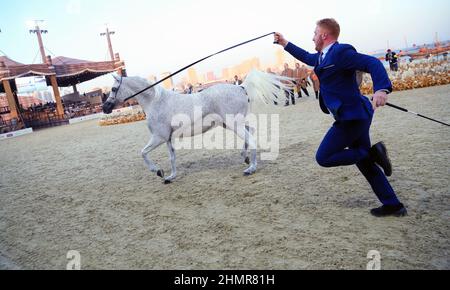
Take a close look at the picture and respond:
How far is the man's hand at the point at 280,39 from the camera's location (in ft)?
11.8

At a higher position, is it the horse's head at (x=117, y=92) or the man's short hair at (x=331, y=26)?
the man's short hair at (x=331, y=26)

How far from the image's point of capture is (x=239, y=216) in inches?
132

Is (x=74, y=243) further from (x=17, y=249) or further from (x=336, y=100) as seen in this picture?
(x=336, y=100)

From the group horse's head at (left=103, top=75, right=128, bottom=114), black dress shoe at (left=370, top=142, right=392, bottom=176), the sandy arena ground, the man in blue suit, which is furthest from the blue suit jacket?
horse's head at (left=103, top=75, right=128, bottom=114)

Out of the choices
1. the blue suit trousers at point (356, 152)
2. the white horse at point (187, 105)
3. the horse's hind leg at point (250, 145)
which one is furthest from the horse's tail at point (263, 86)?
the blue suit trousers at point (356, 152)

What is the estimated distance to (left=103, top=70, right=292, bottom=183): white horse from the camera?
4852 millimetres

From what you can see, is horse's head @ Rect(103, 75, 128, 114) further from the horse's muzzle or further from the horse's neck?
the horse's neck

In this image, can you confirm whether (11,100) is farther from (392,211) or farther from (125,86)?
(392,211)

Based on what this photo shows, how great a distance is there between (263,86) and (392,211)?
9.86 feet

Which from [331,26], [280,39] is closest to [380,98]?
[331,26]

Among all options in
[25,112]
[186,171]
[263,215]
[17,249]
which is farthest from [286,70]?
[25,112]

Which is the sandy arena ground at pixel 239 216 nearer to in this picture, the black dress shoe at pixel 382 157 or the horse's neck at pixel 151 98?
the black dress shoe at pixel 382 157

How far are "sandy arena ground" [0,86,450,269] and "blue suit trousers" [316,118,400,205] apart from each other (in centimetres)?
29
